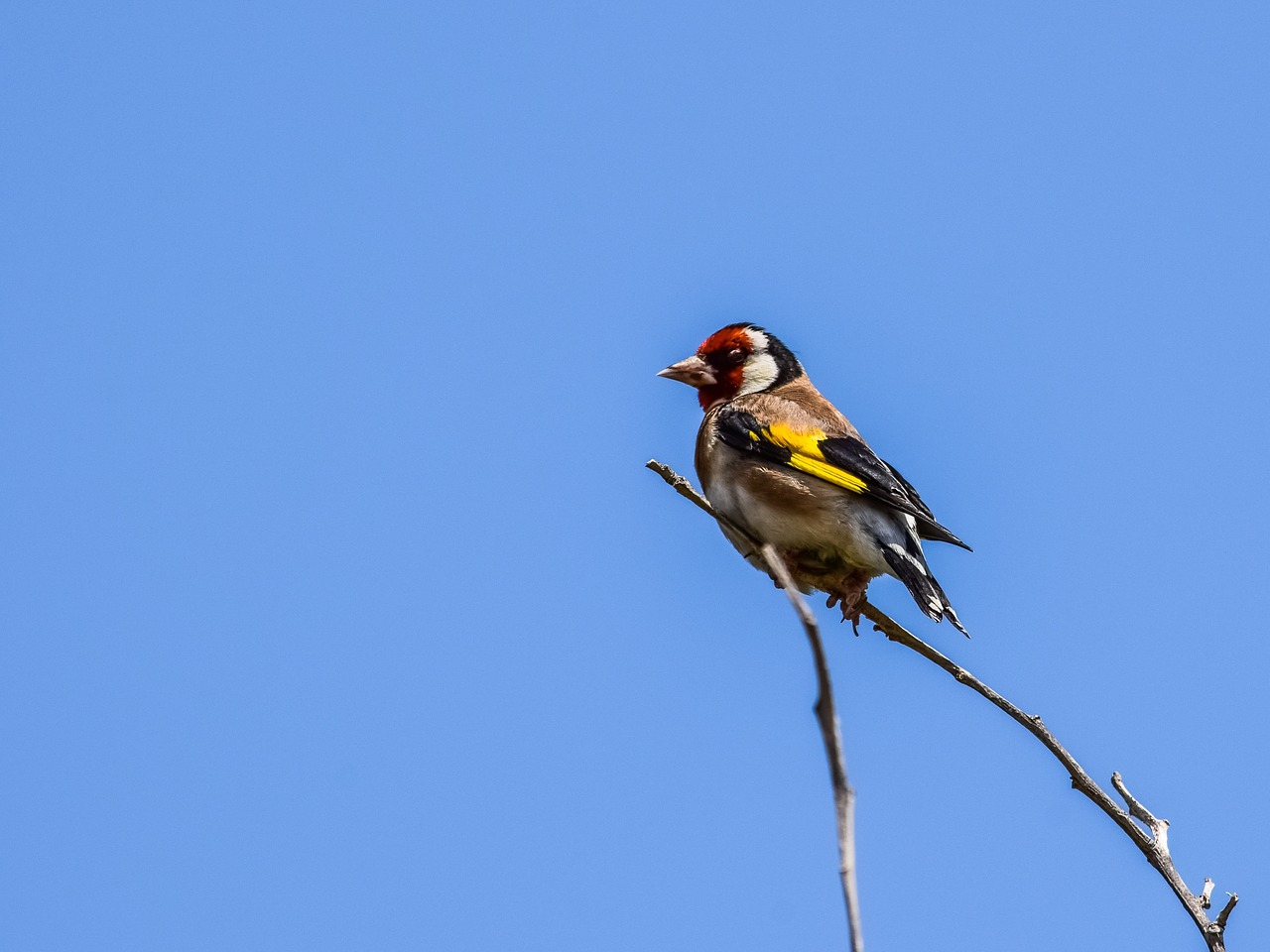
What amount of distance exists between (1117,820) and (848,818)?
1.59 m

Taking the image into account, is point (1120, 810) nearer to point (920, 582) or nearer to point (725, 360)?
point (920, 582)

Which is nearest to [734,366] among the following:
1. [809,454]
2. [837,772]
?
[809,454]

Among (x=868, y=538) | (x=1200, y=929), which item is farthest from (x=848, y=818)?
(x=868, y=538)

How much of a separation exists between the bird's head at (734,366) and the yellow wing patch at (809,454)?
3.20 feet

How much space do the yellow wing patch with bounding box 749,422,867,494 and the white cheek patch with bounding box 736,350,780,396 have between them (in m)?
1.04

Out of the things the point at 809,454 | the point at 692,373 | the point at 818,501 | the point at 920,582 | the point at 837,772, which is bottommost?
the point at 837,772

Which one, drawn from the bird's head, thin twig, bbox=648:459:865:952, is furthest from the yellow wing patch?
thin twig, bbox=648:459:865:952

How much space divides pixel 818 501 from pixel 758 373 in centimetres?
173

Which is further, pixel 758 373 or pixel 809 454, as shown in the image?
pixel 758 373

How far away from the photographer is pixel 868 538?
6.80 metres

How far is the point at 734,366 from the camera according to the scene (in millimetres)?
8469

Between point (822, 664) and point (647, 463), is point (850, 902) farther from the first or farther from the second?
point (647, 463)

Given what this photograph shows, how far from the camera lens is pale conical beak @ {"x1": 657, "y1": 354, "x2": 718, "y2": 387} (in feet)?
27.3

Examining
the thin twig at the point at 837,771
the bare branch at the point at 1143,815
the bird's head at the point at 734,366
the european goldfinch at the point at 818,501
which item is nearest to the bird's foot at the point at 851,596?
the european goldfinch at the point at 818,501
